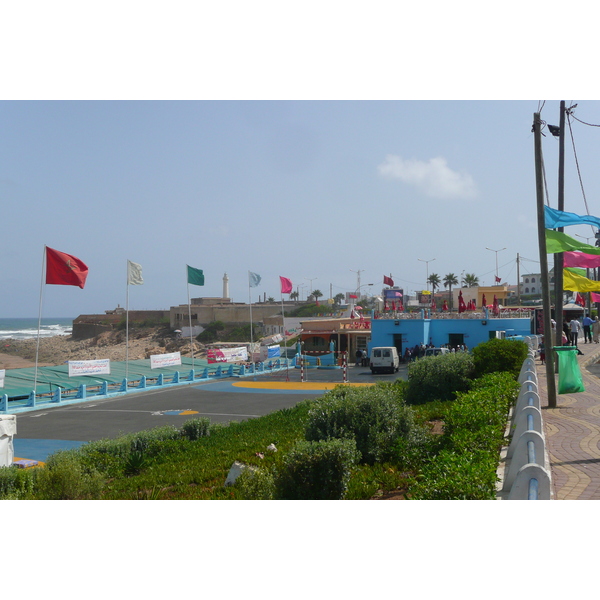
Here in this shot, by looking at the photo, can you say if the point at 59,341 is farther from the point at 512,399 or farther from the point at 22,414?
the point at 512,399

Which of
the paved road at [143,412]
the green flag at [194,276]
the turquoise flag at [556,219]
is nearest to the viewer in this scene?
the turquoise flag at [556,219]

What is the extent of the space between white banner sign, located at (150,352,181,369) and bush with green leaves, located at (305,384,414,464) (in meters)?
24.7

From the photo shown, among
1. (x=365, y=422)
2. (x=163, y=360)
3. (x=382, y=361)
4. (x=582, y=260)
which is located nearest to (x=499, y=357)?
(x=582, y=260)

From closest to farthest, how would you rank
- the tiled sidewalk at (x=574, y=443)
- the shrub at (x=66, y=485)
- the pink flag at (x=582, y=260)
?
the tiled sidewalk at (x=574, y=443) < the shrub at (x=66, y=485) < the pink flag at (x=582, y=260)

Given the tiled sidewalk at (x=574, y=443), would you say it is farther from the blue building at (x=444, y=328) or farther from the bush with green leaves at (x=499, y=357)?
the blue building at (x=444, y=328)

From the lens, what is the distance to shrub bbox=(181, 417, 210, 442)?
14.6 meters

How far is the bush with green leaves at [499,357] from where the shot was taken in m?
15.5

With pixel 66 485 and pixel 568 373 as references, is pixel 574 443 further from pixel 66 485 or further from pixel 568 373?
pixel 66 485

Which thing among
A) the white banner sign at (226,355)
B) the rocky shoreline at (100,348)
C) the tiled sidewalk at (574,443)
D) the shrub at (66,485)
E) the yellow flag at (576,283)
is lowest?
the rocky shoreline at (100,348)

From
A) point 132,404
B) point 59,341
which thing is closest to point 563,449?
point 132,404

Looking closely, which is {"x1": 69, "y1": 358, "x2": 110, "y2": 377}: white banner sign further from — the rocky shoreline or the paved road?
the rocky shoreline

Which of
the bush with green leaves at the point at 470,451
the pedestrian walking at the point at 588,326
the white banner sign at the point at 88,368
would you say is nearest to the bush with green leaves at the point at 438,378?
the bush with green leaves at the point at 470,451

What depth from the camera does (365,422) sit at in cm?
859

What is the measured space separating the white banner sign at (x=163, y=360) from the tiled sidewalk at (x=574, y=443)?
23.0m
